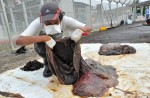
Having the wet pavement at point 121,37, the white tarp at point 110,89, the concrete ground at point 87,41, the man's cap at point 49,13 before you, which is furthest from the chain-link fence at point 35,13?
the man's cap at point 49,13

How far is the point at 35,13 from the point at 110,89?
6179 millimetres

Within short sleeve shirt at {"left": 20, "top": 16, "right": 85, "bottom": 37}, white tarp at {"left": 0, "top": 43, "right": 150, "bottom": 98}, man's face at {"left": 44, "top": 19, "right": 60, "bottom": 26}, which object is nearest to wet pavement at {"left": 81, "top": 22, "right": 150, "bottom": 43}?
white tarp at {"left": 0, "top": 43, "right": 150, "bottom": 98}

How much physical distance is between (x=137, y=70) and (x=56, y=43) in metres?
1.35

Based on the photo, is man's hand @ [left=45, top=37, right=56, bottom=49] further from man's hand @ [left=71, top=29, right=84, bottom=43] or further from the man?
man's hand @ [left=71, top=29, right=84, bottom=43]

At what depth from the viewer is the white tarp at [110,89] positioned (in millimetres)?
2225

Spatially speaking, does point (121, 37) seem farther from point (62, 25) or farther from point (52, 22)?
point (52, 22)

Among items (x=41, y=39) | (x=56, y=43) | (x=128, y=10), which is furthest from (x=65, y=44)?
(x=128, y=10)

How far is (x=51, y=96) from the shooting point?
226 cm

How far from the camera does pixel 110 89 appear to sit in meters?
2.25

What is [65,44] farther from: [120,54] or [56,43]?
[120,54]

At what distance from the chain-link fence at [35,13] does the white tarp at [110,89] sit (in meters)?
3.58

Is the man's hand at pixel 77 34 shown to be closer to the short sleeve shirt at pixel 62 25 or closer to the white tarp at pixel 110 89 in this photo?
the short sleeve shirt at pixel 62 25

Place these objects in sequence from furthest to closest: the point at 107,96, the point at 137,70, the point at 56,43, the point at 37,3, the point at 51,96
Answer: the point at 37,3, the point at 137,70, the point at 56,43, the point at 51,96, the point at 107,96

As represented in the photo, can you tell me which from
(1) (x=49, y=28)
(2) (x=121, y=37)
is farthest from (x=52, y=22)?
(2) (x=121, y=37)
